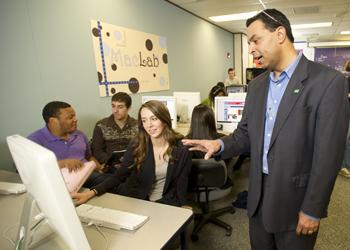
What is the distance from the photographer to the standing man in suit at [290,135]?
1.05 metres

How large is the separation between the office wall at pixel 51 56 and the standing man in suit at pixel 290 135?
6.62 feet

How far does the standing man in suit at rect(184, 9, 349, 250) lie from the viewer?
1050 mm

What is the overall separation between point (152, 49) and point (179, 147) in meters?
2.63

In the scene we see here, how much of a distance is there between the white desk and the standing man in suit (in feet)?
1.43

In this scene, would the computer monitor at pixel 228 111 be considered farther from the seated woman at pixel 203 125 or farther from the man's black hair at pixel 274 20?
the man's black hair at pixel 274 20

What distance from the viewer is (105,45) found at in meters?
3.09

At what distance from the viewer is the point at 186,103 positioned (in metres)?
3.66

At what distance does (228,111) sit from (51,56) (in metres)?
2.09

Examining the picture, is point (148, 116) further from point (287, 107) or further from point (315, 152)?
point (315, 152)

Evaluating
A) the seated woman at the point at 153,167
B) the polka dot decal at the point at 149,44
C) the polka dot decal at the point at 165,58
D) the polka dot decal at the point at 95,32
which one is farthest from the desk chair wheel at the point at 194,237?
the polka dot decal at the point at 165,58

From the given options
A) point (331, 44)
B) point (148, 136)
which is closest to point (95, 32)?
point (148, 136)

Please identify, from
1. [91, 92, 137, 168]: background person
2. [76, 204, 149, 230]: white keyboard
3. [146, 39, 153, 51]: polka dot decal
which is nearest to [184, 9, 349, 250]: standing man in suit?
[76, 204, 149, 230]: white keyboard

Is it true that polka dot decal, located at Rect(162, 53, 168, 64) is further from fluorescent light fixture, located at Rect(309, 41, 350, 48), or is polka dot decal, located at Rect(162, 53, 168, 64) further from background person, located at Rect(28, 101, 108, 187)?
fluorescent light fixture, located at Rect(309, 41, 350, 48)

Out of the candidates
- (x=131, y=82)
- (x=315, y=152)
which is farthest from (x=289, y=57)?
(x=131, y=82)
